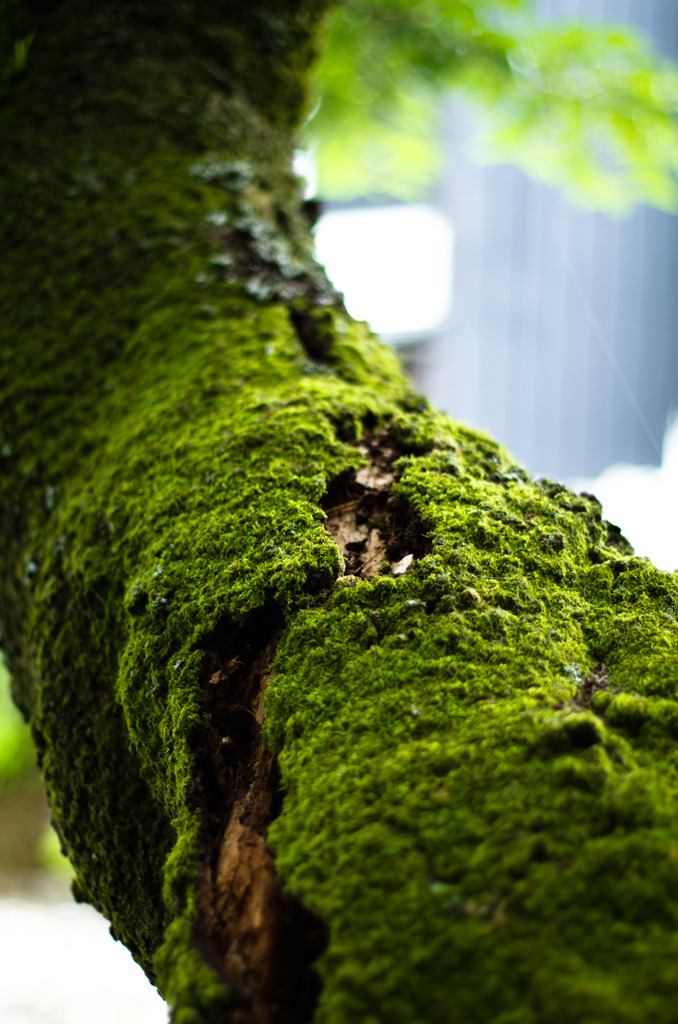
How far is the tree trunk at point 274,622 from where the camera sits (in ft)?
2.36

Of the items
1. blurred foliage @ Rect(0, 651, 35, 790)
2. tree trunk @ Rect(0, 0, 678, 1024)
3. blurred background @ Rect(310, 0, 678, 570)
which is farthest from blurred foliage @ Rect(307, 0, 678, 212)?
blurred background @ Rect(310, 0, 678, 570)

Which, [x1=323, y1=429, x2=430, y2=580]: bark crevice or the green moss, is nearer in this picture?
the green moss

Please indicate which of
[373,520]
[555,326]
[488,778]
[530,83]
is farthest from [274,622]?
[555,326]

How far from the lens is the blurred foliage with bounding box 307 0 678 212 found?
3412 millimetres

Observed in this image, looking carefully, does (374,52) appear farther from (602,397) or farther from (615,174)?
(602,397)

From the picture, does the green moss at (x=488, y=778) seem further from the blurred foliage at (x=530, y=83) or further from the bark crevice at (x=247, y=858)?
the blurred foliage at (x=530, y=83)

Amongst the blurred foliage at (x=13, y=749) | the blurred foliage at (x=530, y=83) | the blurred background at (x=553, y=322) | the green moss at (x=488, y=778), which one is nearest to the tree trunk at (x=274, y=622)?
the green moss at (x=488, y=778)

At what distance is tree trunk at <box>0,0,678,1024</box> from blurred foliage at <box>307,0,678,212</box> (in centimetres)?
179

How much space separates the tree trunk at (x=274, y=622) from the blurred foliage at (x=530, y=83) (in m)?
1.79

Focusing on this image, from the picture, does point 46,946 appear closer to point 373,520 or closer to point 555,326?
point 373,520

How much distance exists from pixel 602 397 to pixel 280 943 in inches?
503

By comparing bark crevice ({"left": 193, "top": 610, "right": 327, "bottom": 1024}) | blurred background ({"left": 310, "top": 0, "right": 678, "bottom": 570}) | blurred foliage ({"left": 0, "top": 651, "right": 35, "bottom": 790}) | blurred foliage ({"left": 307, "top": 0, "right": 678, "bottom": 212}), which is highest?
blurred background ({"left": 310, "top": 0, "right": 678, "bottom": 570})

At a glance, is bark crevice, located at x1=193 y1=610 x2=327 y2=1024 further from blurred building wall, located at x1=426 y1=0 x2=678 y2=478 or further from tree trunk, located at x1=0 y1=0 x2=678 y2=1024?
blurred building wall, located at x1=426 y1=0 x2=678 y2=478

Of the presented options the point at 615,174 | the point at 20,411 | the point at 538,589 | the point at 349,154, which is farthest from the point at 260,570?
the point at 349,154
